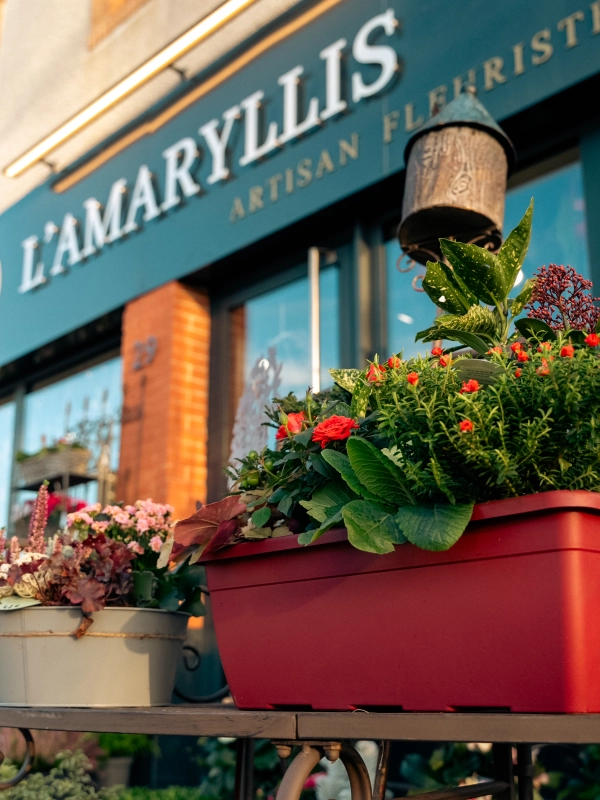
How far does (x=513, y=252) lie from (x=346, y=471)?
421 millimetres

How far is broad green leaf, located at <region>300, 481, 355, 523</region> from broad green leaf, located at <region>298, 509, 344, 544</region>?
0.8 inches

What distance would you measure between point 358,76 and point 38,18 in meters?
3.73

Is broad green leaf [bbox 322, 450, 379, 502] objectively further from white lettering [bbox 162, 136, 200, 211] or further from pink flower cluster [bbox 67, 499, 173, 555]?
white lettering [bbox 162, 136, 200, 211]

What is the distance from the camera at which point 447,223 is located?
225 cm

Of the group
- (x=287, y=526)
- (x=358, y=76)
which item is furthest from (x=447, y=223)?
(x=358, y=76)

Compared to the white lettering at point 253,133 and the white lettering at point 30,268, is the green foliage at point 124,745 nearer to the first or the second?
the white lettering at point 253,133

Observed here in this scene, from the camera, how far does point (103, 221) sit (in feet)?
17.4

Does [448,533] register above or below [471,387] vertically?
below

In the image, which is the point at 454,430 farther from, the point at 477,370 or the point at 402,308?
the point at 402,308

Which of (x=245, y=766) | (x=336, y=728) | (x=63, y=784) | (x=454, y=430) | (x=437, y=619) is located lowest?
(x=63, y=784)

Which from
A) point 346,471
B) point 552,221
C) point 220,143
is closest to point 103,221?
point 220,143

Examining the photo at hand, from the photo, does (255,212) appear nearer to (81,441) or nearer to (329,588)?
(81,441)

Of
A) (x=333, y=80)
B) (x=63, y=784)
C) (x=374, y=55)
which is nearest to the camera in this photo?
(x=63, y=784)

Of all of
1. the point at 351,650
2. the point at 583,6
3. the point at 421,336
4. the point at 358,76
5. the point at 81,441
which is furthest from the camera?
the point at 81,441
